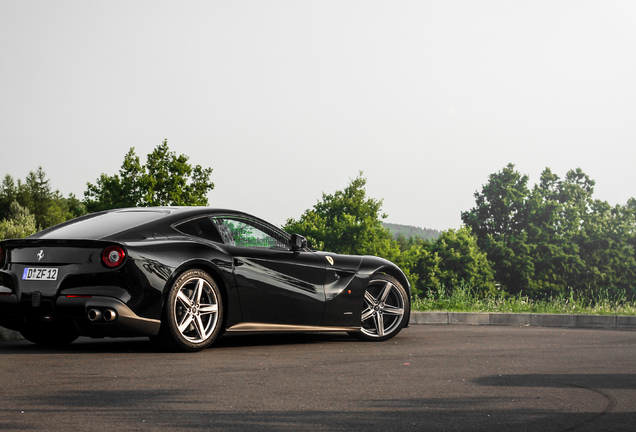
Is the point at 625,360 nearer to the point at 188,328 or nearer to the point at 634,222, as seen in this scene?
the point at 188,328

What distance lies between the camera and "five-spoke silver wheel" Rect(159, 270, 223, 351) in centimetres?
739

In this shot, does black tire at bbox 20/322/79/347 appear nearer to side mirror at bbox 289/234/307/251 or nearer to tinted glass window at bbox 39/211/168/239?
tinted glass window at bbox 39/211/168/239

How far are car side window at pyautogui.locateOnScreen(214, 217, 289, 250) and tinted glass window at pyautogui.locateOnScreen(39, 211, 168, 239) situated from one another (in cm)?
64

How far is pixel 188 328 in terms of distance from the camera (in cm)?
768

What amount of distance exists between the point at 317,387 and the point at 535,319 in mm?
9475

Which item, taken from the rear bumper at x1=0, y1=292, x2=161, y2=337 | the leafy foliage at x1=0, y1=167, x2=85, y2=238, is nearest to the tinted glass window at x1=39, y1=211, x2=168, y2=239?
the rear bumper at x1=0, y1=292, x2=161, y2=337

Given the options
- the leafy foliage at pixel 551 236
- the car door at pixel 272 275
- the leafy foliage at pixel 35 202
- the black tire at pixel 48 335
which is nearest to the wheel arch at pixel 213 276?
the car door at pixel 272 275

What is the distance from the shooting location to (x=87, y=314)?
23.0 ft

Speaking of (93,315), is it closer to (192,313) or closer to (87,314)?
(87,314)

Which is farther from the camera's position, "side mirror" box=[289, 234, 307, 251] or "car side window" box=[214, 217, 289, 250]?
"side mirror" box=[289, 234, 307, 251]

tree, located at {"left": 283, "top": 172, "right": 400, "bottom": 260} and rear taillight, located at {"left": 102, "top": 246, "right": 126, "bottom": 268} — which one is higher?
tree, located at {"left": 283, "top": 172, "right": 400, "bottom": 260}

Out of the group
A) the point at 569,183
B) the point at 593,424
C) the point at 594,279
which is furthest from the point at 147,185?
the point at 593,424

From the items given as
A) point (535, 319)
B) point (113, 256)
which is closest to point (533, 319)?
point (535, 319)

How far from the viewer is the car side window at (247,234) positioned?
26.9 feet
